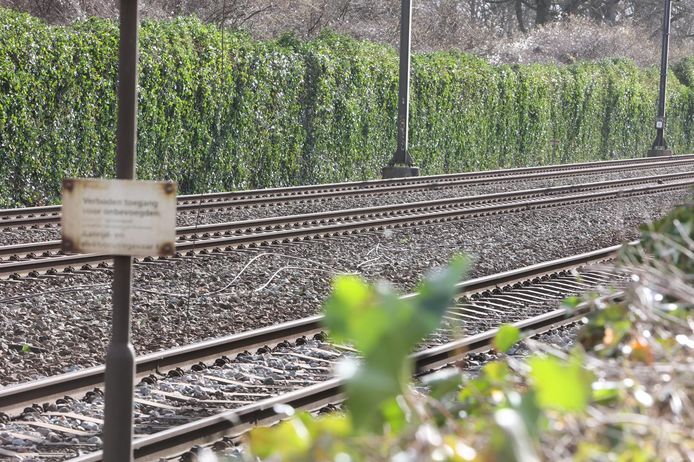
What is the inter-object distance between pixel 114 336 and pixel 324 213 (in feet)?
33.7

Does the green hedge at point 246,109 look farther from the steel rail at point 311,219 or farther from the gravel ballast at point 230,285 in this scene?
the gravel ballast at point 230,285

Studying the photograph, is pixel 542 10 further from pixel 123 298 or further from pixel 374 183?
pixel 123 298

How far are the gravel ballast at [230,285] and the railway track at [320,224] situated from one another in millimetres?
284

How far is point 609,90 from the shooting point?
124ft

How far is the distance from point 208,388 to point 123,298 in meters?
2.37

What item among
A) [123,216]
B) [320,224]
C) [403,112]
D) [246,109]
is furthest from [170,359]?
[403,112]

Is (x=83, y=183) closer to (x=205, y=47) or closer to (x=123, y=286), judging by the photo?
(x=123, y=286)

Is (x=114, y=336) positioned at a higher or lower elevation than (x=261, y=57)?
lower

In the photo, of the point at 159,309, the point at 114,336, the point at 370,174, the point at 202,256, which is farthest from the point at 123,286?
the point at 370,174

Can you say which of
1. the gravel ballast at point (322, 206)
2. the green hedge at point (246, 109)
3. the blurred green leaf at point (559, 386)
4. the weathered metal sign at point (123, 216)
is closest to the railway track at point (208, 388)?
the weathered metal sign at point (123, 216)

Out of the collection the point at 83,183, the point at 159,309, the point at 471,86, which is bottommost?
the point at 159,309

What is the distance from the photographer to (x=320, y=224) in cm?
1448

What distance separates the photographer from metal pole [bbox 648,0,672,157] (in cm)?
3850

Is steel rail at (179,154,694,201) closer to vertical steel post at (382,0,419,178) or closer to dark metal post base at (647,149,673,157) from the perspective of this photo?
vertical steel post at (382,0,419,178)
